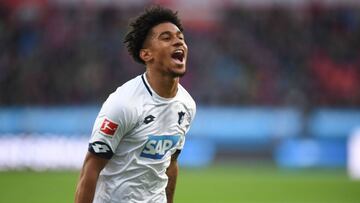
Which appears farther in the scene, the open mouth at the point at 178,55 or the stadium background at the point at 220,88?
the stadium background at the point at 220,88

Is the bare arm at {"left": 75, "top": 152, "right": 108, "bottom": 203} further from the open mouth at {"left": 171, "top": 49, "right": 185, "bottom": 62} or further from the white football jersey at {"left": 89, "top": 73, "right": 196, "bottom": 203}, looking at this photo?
the open mouth at {"left": 171, "top": 49, "right": 185, "bottom": 62}

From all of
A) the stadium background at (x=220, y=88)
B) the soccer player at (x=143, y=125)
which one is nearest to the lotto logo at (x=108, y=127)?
the soccer player at (x=143, y=125)

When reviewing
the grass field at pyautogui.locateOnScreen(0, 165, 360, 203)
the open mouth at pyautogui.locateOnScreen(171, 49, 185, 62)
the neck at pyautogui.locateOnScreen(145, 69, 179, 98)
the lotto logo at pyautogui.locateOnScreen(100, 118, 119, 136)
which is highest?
the grass field at pyautogui.locateOnScreen(0, 165, 360, 203)

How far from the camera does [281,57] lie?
2309cm

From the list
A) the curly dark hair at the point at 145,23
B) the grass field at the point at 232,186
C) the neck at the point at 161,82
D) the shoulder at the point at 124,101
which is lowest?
the shoulder at the point at 124,101

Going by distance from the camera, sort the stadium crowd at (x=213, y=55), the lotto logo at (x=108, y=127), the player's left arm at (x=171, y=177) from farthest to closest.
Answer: the stadium crowd at (x=213, y=55) → the player's left arm at (x=171, y=177) → the lotto logo at (x=108, y=127)

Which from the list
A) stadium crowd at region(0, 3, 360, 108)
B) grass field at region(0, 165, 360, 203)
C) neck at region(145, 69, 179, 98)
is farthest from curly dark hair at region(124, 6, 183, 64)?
stadium crowd at region(0, 3, 360, 108)

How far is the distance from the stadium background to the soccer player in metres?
9.36

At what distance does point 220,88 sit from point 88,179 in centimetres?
1677

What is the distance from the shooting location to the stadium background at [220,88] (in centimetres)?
1814

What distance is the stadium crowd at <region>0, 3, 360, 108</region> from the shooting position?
70.7 ft

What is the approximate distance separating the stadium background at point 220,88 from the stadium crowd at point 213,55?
3 cm

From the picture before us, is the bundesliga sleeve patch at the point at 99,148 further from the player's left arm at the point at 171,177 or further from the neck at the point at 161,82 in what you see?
the player's left arm at the point at 171,177

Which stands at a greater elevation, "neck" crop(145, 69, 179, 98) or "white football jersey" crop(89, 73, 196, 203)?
"neck" crop(145, 69, 179, 98)
